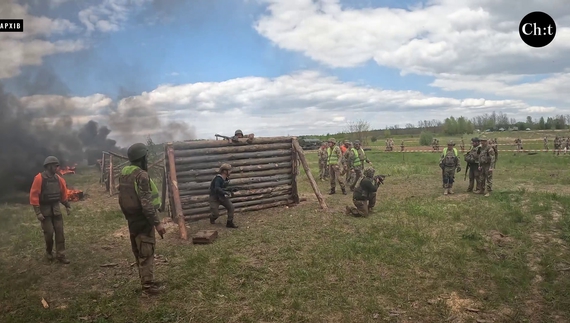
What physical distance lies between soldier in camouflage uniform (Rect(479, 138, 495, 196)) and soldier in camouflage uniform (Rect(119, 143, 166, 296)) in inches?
475

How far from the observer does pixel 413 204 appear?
41.7 ft

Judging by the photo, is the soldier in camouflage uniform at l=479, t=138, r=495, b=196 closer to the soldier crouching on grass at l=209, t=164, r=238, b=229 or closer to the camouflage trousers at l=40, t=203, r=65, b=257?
the soldier crouching on grass at l=209, t=164, r=238, b=229

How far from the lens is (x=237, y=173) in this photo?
40.3ft

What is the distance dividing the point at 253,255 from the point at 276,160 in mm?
5243

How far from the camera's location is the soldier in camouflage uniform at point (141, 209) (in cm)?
635

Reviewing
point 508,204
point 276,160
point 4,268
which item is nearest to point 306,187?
point 276,160

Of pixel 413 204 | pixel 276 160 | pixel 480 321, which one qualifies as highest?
pixel 276 160

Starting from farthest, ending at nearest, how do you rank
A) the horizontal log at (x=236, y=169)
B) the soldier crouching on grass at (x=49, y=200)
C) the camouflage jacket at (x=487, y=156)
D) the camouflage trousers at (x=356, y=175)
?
the camouflage trousers at (x=356, y=175) < the camouflage jacket at (x=487, y=156) < the horizontal log at (x=236, y=169) < the soldier crouching on grass at (x=49, y=200)

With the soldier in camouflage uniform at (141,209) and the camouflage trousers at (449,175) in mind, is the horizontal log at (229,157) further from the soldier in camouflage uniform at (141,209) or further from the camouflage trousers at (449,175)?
the camouflage trousers at (449,175)

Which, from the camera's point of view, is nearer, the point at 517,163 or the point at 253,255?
the point at 253,255

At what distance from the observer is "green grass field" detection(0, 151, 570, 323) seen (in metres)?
6.15

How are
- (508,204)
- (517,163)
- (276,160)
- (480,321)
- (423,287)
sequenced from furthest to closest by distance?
(517,163) → (276,160) → (508,204) → (423,287) → (480,321)

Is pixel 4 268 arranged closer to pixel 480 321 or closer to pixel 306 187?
pixel 480 321

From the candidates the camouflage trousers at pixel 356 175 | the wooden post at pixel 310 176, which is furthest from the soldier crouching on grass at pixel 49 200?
the camouflage trousers at pixel 356 175
